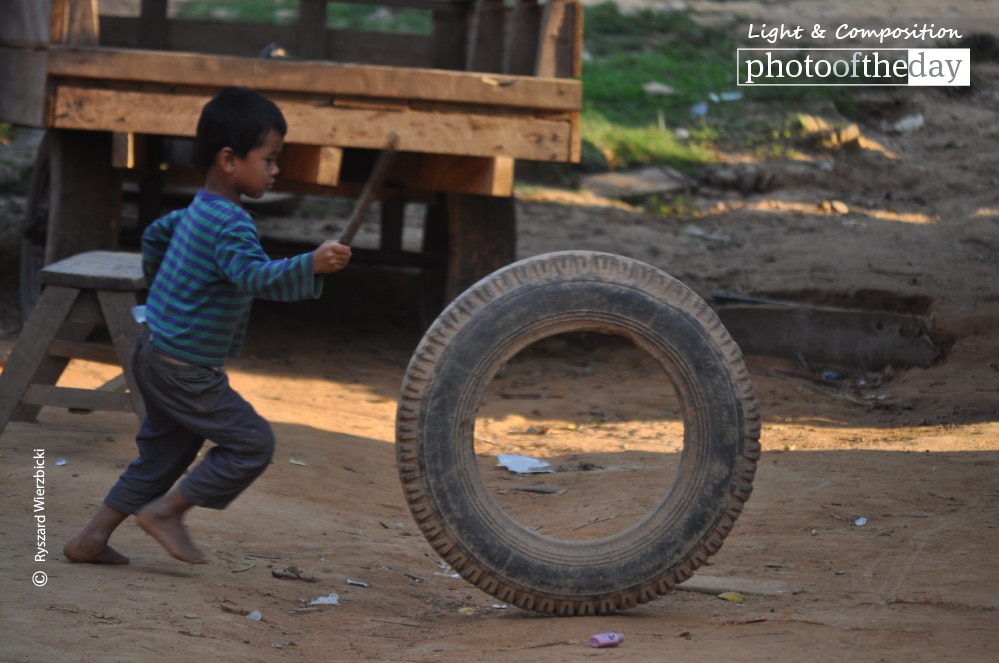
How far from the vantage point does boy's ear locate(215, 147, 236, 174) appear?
120 inches

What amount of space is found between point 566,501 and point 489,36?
4.57 m

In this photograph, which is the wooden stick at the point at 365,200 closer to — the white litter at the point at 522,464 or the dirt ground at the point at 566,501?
the dirt ground at the point at 566,501

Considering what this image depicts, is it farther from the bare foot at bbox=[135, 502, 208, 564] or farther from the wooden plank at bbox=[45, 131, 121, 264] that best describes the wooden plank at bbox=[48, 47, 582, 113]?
the bare foot at bbox=[135, 502, 208, 564]

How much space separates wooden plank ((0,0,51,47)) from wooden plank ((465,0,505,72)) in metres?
3.28

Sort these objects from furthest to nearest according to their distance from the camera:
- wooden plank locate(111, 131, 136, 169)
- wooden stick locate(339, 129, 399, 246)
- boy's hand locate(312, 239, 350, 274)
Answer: wooden plank locate(111, 131, 136, 169)
wooden stick locate(339, 129, 399, 246)
boy's hand locate(312, 239, 350, 274)

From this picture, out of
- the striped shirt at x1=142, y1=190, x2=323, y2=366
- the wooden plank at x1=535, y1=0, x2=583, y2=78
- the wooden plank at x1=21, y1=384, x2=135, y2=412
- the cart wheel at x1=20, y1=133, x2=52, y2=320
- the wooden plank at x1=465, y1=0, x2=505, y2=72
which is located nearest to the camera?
the striped shirt at x1=142, y1=190, x2=323, y2=366

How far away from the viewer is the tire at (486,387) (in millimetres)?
2951

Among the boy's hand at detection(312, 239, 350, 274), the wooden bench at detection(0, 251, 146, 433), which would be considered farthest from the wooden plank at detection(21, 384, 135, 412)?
the boy's hand at detection(312, 239, 350, 274)

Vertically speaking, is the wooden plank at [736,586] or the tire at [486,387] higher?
the tire at [486,387]

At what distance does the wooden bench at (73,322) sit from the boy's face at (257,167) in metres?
1.29

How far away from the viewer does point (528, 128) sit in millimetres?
5398

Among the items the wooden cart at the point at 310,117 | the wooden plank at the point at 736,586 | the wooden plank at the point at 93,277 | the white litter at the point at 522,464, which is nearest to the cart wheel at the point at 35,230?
the wooden cart at the point at 310,117

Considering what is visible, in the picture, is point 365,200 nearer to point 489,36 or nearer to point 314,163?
point 314,163

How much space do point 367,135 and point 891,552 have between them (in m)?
3.16
